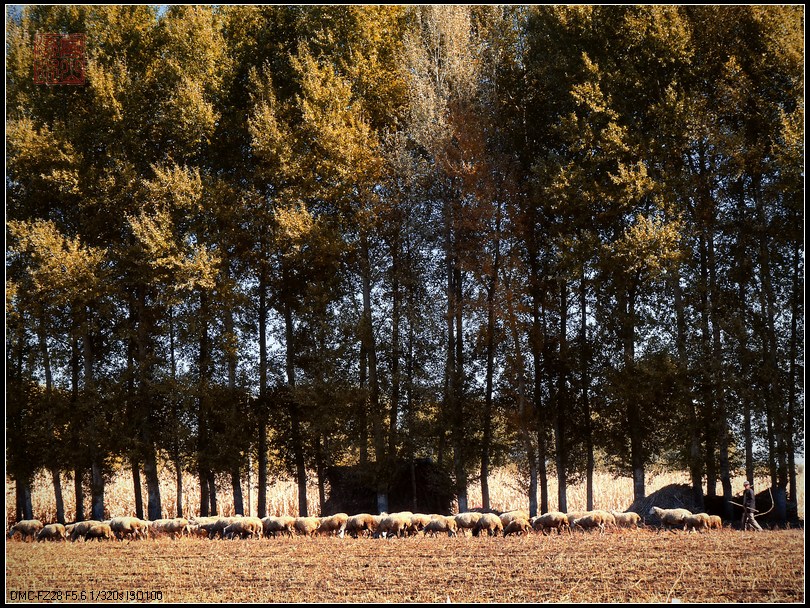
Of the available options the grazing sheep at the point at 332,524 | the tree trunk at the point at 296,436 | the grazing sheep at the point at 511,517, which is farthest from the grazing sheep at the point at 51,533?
the grazing sheep at the point at 511,517

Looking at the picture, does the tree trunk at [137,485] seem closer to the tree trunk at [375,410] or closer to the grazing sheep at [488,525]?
the tree trunk at [375,410]

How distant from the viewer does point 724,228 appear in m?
23.8

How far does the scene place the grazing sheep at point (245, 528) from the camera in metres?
22.3

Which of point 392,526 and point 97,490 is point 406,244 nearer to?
point 392,526

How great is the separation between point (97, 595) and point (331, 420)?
9.56m

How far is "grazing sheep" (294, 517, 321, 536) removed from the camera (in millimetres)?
22281

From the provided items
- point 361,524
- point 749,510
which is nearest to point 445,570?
point 361,524

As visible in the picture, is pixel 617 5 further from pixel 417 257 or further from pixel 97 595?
pixel 97 595

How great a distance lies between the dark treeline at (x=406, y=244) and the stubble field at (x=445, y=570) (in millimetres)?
5117

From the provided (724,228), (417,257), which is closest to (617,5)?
(724,228)

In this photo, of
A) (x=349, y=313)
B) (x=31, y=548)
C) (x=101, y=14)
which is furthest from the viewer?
(x=101, y=14)

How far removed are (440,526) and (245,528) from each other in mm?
5220

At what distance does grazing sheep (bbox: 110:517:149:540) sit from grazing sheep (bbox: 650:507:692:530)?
13.8m

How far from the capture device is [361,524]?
2188 cm
